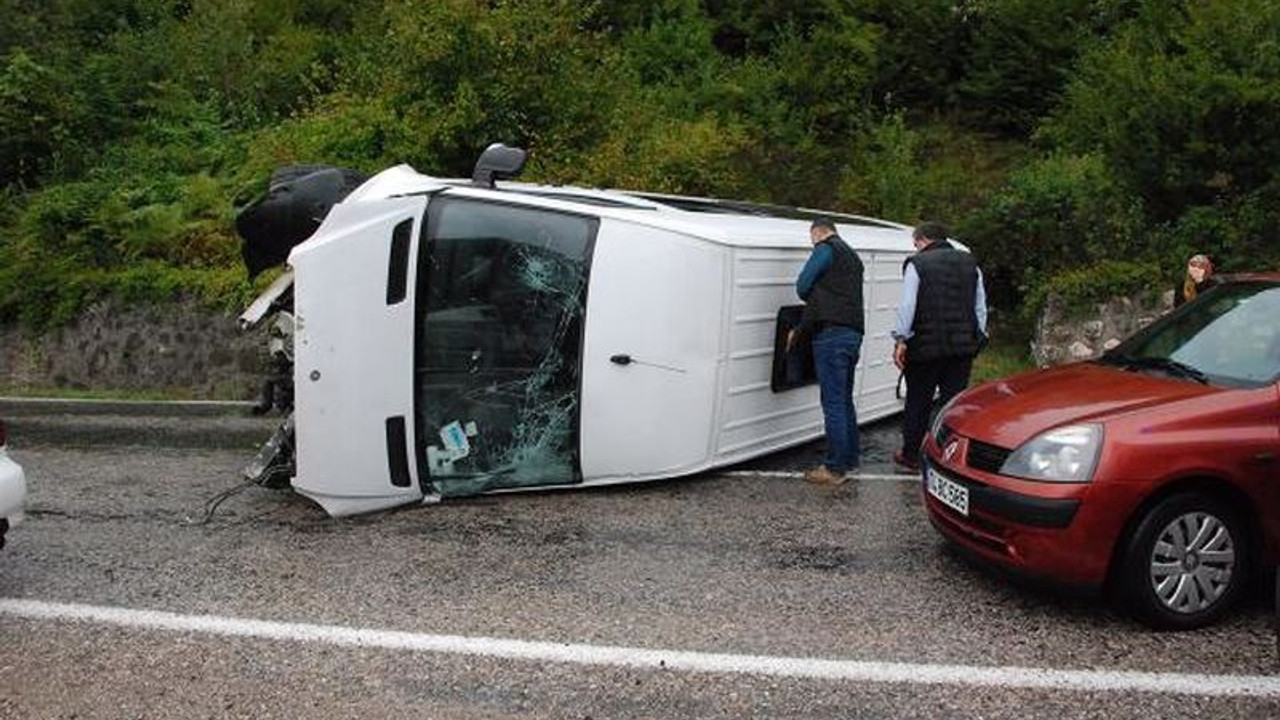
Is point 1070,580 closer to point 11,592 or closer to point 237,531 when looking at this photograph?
point 237,531

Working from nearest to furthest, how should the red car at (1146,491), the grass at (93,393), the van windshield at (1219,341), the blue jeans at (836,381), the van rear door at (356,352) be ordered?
the red car at (1146,491)
the van windshield at (1219,341)
the van rear door at (356,352)
the blue jeans at (836,381)
the grass at (93,393)

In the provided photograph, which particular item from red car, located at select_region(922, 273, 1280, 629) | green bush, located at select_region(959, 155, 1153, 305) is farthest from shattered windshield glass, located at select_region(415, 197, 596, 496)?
green bush, located at select_region(959, 155, 1153, 305)

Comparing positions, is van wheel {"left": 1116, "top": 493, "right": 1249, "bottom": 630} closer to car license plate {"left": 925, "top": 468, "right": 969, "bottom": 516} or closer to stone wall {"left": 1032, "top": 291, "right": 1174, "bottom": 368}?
car license plate {"left": 925, "top": 468, "right": 969, "bottom": 516}

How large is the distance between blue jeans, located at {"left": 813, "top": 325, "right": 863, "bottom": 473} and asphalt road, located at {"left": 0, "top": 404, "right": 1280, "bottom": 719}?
0.32 meters

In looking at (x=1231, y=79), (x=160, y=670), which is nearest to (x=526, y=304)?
A: (x=160, y=670)

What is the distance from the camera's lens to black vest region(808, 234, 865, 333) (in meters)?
7.08

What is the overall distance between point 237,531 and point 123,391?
7.34m

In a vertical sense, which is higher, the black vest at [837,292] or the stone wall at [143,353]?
the black vest at [837,292]

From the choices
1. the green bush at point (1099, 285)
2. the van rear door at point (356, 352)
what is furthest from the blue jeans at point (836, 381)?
the green bush at point (1099, 285)

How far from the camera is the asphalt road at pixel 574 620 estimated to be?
4188 mm

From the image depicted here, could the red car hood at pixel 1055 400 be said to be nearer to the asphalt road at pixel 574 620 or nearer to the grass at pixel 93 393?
the asphalt road at pixel 574 620

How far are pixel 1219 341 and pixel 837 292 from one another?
91.0 inches

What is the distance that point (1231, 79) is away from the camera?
10.6m

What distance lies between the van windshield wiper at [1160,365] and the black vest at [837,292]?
1.64 meters
